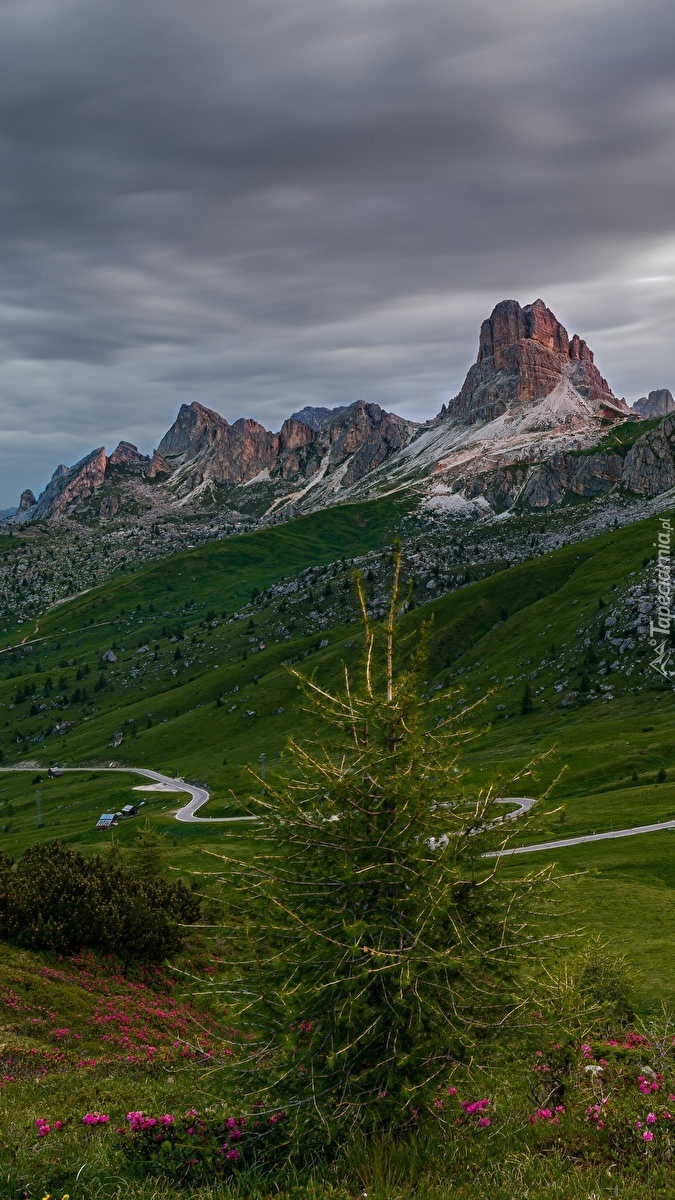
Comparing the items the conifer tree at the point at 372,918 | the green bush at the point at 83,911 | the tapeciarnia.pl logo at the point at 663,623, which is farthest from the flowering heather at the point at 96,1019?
the tapeciarnia.pl logo at the point at 663,623

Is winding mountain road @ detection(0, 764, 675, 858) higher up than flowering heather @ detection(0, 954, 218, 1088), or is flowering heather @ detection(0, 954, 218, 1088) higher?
flowering heather @ detection(0, 954, 218, 1088)

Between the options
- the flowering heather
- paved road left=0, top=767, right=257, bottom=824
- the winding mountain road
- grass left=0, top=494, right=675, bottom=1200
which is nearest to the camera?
grass left=0, top=494, right=675, bottom=1200

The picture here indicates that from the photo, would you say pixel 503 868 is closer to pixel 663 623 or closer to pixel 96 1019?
pixel 96 1019

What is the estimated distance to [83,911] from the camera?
137 ft

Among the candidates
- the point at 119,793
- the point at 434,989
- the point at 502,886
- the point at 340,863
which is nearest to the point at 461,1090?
the point at 434,989

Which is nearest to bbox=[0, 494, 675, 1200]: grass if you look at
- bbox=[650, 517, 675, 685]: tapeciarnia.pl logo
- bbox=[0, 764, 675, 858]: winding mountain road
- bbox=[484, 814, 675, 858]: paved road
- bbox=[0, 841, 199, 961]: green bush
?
bbox=[0, 764, 675, 858]: winding mountain road

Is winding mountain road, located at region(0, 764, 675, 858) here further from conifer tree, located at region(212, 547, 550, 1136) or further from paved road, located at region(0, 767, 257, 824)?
conifer tree, located at region(212, 547, 550, 1136)

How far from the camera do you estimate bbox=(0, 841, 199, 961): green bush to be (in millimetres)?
40188

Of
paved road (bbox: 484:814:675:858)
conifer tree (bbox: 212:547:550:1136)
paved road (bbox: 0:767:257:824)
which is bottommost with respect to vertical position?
paved road (bbox: 0:767:257:824)

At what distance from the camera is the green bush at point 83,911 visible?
132 feet

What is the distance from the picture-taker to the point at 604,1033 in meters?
22.8

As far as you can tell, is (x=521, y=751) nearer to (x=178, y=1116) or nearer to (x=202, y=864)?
(x=202, y=864)

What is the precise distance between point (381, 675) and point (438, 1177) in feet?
27.4

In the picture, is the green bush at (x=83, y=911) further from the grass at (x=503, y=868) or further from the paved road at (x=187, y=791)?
the paved road at (x=187, y=791)
